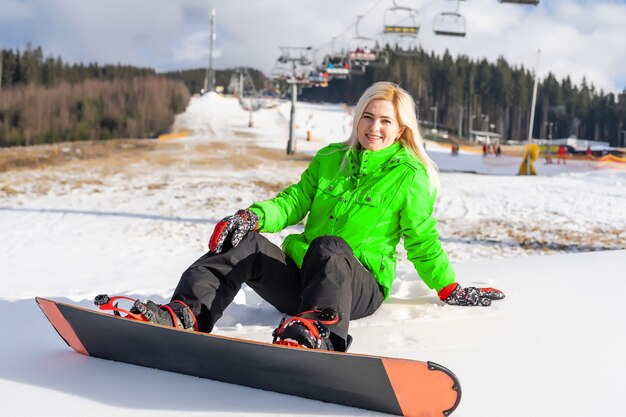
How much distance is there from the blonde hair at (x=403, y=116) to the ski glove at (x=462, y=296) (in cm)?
47

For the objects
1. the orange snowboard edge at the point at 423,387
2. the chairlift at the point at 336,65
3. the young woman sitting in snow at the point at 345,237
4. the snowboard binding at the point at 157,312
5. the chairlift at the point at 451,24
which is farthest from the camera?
the chairlift at the point at 336,65

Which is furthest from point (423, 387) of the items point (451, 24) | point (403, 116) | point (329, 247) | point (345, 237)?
point (451, 24)

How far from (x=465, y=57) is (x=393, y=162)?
3397 inches

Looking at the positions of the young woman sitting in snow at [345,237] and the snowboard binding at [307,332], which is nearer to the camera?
the snowboard binding at [307,332]

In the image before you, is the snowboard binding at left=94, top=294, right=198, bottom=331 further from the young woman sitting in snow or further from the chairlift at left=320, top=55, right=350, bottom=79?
the chairlift at left=320, top=55, right=350, bottom=79

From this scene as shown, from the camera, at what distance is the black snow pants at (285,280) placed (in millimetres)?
1767

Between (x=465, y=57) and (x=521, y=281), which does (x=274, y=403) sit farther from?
(x=465, y=57)

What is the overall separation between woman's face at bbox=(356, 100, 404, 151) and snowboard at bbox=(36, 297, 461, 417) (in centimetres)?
109

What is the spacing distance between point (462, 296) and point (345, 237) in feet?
Answer: 2.28

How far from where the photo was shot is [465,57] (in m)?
82.3

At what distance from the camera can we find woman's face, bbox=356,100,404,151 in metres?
2.29

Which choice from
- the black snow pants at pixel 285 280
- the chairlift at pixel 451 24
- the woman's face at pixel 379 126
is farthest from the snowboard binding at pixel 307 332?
the chairlift at pixel 451 24

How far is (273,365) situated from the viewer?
1555mm

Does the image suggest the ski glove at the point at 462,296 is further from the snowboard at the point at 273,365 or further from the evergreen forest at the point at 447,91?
the evergreen forest at the point at 447,91
